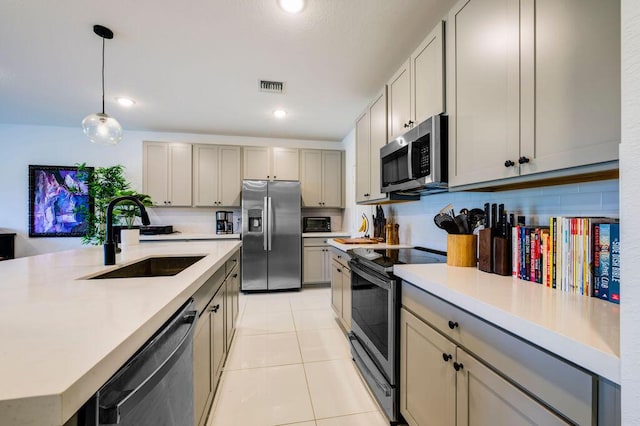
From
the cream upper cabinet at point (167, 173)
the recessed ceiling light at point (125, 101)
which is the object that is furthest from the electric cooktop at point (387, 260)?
the cream upper cabinet at point (167, 173)

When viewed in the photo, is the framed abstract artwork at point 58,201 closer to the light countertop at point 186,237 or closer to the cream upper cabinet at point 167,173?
the cream upper cabinet at point 167,173

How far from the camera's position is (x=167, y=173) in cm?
427

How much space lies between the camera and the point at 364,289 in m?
2.02

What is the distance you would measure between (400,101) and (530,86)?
119 cm

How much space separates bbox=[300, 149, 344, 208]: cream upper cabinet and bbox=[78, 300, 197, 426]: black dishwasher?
367 centimetres

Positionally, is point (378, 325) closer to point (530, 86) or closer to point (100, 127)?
point (530, 86)

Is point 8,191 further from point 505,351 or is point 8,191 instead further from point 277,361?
point 505,351

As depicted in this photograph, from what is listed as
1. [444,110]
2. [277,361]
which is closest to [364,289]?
[277,361]

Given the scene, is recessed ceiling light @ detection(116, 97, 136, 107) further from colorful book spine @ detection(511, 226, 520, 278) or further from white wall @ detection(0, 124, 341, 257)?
colorful book spine @ detection(511, 226, 520, 278)

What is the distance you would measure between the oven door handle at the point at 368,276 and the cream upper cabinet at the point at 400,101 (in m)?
1.11

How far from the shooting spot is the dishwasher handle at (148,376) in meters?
0.56

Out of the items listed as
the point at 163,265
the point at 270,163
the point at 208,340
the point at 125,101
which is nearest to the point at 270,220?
the point at 270,163

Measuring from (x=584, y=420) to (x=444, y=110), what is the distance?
1.51 metres

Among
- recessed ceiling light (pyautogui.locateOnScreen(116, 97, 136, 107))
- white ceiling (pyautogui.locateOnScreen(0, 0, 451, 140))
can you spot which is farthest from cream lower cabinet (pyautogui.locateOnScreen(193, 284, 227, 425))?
recessed ceiling light (pyautogui.locateOnScreen(116, 97, 136, 107))
